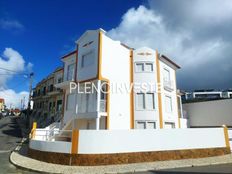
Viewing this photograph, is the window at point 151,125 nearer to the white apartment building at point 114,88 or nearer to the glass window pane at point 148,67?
the white apartment building at point 114,88

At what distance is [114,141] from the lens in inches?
449

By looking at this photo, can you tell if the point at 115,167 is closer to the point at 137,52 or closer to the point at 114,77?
the point at 114,77

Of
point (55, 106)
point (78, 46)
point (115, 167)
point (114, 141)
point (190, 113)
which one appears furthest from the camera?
point (55, 106)

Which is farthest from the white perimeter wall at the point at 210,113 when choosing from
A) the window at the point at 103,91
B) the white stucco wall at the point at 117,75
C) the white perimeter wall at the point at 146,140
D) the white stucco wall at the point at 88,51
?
the white stucco wall at the point at 88,51

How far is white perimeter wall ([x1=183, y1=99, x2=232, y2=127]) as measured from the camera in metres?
23.3

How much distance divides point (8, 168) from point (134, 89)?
12.5m

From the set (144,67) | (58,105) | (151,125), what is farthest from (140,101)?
(58,105)

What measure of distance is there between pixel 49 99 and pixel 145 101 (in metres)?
24.3

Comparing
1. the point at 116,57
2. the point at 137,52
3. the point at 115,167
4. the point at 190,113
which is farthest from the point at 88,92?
the point at 190,113

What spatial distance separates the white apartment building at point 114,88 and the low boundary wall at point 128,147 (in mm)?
4940

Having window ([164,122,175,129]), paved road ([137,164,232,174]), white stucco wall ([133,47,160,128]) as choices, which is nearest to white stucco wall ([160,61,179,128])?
window ([164,122,175,129])

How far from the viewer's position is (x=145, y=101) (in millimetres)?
19188

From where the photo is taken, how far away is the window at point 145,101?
1911 centimetres

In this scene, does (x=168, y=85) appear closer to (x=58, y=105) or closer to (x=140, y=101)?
(x=140, y=101)
